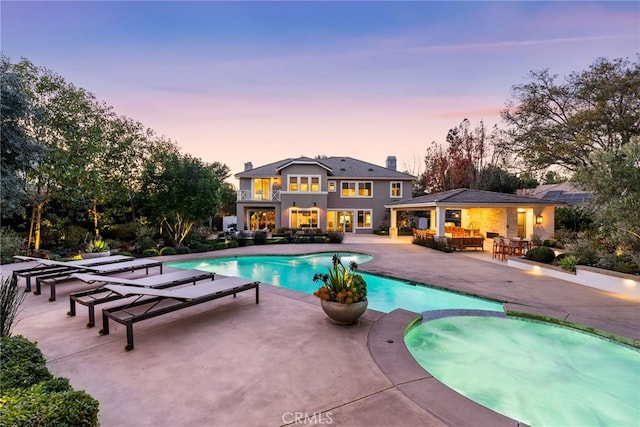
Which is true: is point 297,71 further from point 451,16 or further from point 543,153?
point 543,153

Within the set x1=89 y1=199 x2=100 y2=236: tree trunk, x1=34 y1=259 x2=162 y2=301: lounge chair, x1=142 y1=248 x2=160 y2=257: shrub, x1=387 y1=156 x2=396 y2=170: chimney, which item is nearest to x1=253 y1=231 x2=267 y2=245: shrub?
x1=142 y1=248 x2=160 y2=257: shrub

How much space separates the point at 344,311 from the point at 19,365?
12.7 feet

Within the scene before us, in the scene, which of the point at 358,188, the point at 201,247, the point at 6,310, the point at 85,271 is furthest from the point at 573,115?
the point at 85,271

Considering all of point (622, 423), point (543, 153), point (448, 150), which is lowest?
point (622, 423)

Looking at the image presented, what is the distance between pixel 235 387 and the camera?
3.13m

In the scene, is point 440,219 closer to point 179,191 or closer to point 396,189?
point 396,189

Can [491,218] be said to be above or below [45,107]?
below

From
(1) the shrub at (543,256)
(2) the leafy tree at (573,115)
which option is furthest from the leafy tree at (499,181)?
(1) the shrub at (543,256)

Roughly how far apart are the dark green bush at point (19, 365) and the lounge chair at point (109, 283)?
204cm

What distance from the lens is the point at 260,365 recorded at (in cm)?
359

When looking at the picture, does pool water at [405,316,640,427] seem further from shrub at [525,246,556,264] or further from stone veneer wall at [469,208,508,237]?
stone veneer wall at [469,208,508,237]

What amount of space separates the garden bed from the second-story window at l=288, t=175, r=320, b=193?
17156 mm

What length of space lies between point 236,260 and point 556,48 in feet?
62.5

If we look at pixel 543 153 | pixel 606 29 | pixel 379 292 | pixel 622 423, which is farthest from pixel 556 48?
pixel 622 423
